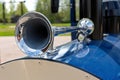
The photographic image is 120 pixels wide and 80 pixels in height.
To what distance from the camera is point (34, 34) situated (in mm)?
2363

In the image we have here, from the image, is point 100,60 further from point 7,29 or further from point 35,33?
point 7,29

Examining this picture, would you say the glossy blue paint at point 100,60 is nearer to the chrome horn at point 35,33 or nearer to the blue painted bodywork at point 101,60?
the blue painted bodywork at point 101,60

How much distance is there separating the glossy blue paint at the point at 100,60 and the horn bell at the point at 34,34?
158mm

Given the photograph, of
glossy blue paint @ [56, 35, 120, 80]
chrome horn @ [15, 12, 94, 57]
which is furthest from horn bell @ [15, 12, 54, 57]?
glossy blue paint @ [56, 35, 120, 80]

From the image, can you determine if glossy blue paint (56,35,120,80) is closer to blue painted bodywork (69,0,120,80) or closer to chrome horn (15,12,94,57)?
blue painted bodywork (69,0,120,80)

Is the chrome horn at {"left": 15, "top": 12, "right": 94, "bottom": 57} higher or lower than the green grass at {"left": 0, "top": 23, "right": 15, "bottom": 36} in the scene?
higher

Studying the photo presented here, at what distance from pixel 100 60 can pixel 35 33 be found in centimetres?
46

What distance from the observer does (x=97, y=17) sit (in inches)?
105

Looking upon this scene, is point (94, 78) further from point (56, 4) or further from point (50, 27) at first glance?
point (56, 4)

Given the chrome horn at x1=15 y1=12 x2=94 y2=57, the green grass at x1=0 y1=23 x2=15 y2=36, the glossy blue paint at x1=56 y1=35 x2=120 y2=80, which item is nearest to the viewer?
the glossy blue paint at x1=56 y1=35 x2=120 y2=80

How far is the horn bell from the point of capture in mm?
2152

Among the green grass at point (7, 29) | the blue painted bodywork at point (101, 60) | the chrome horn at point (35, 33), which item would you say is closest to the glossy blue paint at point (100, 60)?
the blue painted bodywork at point (101, 60)

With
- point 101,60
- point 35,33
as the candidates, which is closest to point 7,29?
point 35,33

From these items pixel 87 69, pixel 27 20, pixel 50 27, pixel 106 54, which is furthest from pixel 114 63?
pixel 27 20
